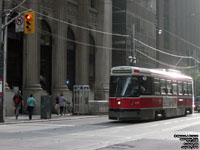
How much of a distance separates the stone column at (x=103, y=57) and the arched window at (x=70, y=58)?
11.8 feet

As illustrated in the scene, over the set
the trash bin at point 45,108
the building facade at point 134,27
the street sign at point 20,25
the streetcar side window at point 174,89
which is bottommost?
the trash bin at point 45,108

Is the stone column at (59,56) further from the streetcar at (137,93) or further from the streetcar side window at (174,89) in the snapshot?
the streetcar at (137,93)

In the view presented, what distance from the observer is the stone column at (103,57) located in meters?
42.8

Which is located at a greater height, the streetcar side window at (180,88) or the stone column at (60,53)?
the stone column at (60,53)

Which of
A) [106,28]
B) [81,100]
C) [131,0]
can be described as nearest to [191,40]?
[131,0]

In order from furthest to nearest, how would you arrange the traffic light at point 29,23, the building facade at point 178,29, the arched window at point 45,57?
the building facade at point 178,29, the arched window at point 45,57, the traffic light at point 29,23

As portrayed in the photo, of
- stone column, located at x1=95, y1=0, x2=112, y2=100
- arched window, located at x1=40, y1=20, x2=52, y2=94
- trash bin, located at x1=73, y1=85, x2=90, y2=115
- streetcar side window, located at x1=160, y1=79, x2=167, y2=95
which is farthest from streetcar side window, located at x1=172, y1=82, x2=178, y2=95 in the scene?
stone column, located at x1=95, y1=0, x2=112, y2=100

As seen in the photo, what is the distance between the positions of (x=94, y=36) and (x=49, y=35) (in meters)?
8.01

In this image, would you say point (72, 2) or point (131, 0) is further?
point (131, 0)

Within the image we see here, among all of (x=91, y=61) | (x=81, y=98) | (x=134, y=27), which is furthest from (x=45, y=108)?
(x=134, y=27)

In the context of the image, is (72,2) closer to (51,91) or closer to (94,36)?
(94,36)

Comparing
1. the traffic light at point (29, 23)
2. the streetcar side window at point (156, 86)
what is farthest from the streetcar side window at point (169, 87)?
the traffic light at point (29, 23)

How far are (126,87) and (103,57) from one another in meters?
20.7

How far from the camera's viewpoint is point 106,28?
44.0m
